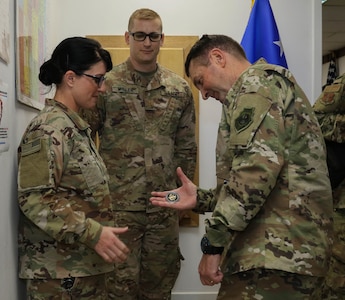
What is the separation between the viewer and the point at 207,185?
3160 mm

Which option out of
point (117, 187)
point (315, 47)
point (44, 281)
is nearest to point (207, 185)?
point (117, 187)

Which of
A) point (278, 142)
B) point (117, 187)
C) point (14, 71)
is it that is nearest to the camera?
point (278, 142)

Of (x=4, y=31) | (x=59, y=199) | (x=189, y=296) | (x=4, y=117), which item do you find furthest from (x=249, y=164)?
(x=189, y=296)

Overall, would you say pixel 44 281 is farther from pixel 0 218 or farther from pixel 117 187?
pixel 117 187

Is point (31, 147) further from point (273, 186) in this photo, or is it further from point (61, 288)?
point (273, 186)

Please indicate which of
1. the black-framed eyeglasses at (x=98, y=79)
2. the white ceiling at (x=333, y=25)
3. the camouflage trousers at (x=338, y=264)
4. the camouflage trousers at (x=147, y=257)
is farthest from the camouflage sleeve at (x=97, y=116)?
the white ceiling at (x=333, y=25)

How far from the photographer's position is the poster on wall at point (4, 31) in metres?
1.49

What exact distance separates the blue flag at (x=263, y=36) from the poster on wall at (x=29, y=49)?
139 centimetres

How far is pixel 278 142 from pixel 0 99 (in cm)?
93

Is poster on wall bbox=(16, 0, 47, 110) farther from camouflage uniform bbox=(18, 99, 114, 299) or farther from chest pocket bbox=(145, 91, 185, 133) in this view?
chest pocket bbox=(145, 91, 185, 133)

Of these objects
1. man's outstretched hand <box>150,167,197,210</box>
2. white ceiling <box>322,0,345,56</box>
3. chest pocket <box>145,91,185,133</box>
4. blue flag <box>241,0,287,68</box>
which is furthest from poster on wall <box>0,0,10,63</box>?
white ceiling <box>322,0,345,56</box>

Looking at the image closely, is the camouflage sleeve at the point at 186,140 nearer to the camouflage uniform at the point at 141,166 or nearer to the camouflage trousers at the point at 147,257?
the camouflage uniform at the point at 141,166

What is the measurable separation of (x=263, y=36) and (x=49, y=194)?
6.91ft

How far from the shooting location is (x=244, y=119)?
4.35 feet
